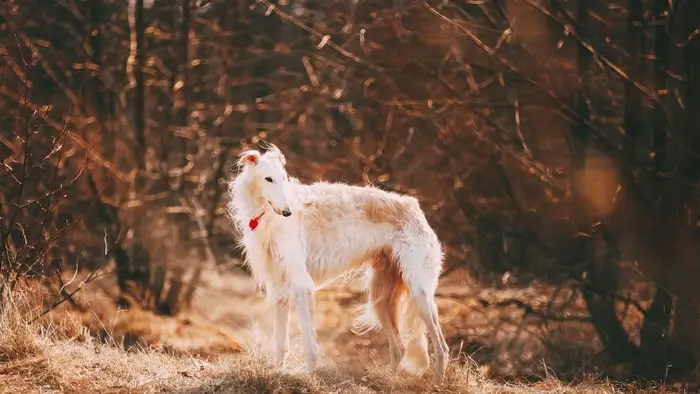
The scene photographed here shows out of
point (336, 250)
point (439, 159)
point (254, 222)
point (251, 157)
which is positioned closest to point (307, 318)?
point (336, 250)

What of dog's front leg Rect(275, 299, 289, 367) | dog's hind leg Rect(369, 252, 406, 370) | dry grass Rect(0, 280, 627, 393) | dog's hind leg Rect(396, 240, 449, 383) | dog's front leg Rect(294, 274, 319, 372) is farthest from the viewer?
dog's hind leg Rect(369, 252, 406, 370)

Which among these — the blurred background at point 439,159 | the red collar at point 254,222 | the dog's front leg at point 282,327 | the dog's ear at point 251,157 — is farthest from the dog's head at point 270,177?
the blurred background at point 439,159

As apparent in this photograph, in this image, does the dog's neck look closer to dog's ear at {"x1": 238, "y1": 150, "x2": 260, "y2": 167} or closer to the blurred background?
dog's ear at {"x1": 238, "y1": 150, "x2": 260, "y2": 167}

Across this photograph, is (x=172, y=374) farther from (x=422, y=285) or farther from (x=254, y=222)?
(x=422, y=285)

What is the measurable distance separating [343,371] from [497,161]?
457 centimetres

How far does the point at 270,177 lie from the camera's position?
6062mm

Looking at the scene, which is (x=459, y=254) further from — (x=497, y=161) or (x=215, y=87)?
(x=215, y=87)

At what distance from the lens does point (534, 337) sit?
442 inches

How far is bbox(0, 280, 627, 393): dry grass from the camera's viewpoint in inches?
227

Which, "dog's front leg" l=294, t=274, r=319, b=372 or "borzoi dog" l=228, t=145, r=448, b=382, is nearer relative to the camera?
"dog's front leg" l=294, t=274, r=319, b=372

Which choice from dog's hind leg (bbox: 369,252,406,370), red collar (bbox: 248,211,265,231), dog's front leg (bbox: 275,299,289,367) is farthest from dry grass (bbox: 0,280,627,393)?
red collar (bbox: 248,211,265,231)

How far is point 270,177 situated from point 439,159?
7.53 metres

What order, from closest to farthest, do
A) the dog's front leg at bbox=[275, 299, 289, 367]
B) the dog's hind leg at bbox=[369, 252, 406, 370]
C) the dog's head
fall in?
the dog's head < the dog's front leg at bbox=[275, 299, 289, 367] < the dog's hind leg at bbox=[369, 252, 406, 370]

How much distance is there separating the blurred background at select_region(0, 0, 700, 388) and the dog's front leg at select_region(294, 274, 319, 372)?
90.1 inches
